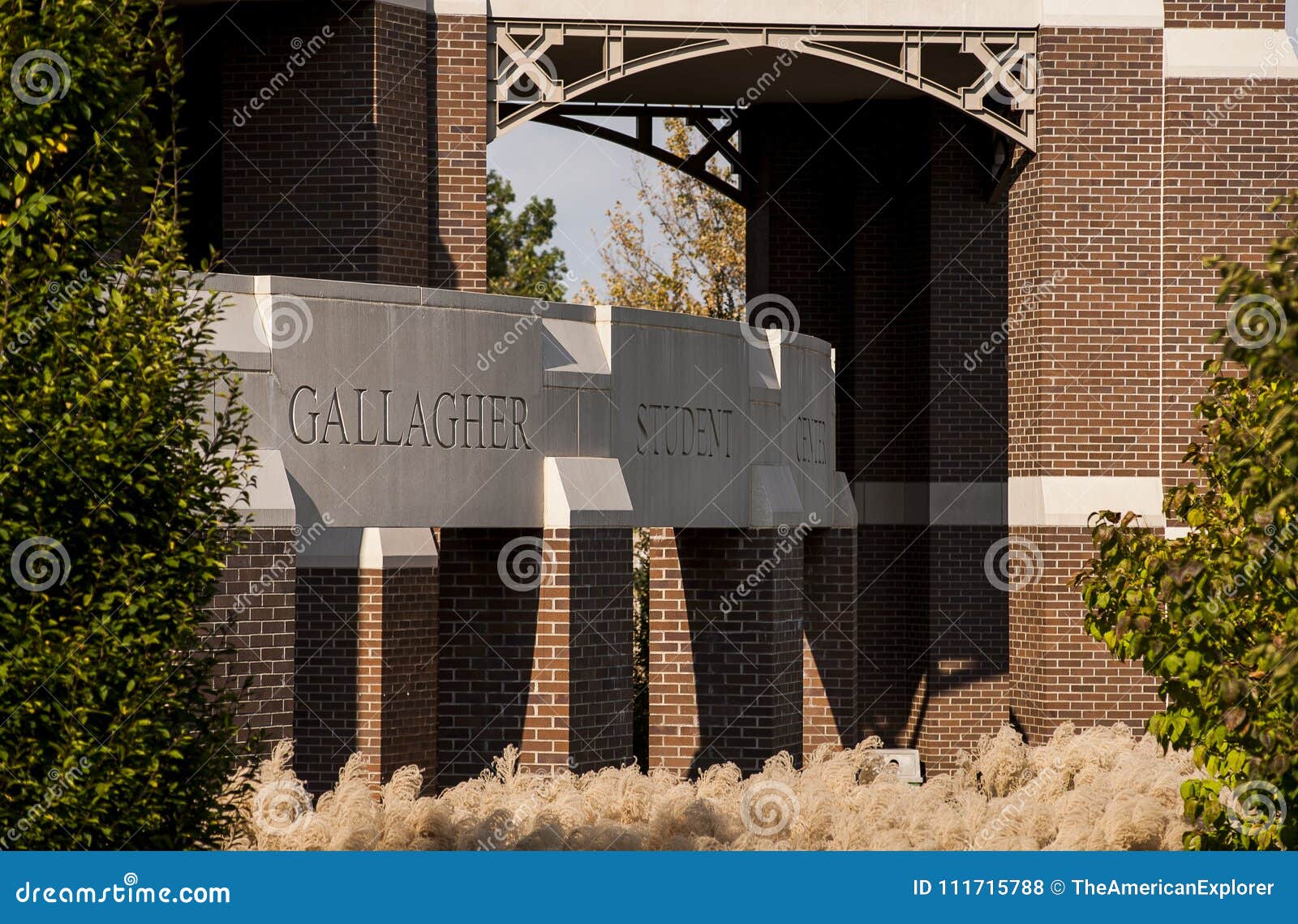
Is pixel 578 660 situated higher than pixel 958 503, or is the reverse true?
pixel 958 503

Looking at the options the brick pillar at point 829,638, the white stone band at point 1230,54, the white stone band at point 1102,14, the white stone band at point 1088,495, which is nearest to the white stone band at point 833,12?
the white stone band at point 1102,14

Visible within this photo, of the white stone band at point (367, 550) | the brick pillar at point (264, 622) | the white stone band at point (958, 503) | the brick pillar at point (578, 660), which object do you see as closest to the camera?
the brick pillar at point (264, 622)

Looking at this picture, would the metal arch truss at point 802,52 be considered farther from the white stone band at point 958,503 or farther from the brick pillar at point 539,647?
the brick pillar at point 539,647

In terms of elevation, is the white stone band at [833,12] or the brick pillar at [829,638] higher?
the white stone band at [833,12]

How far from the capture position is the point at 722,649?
1725 cm

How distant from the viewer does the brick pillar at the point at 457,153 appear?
20.2 metres

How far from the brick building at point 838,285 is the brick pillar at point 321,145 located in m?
0.04

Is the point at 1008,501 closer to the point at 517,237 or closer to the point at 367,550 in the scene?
the point at 367,550

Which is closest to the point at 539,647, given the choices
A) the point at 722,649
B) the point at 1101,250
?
the point at 722,649

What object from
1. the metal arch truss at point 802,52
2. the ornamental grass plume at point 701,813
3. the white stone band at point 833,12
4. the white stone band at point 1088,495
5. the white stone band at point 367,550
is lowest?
the ornamental grass plume at point 701,813

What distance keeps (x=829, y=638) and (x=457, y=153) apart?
717cm

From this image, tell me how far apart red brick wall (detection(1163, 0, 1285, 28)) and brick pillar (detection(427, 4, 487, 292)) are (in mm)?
8595

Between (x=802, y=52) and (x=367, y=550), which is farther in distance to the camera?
(x=802, y=52)

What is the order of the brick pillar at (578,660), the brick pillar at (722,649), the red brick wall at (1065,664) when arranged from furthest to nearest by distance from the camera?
the red brick wall at (1065,664) → the brick pillar at (722,649) → the brick pillar at (578,660)
